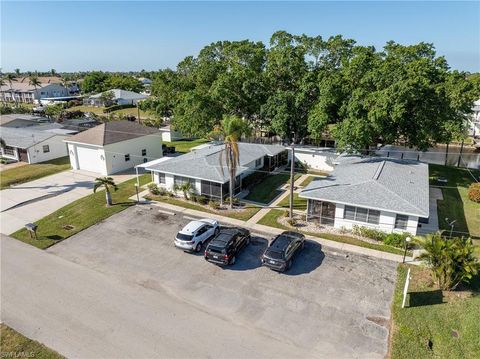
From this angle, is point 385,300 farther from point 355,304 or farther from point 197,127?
point 197,127

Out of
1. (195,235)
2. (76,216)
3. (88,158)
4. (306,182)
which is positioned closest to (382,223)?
(306,182)

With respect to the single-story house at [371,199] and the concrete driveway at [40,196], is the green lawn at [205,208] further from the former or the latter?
the concrete driveway at [40,196]

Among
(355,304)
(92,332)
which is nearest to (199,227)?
(92,332)

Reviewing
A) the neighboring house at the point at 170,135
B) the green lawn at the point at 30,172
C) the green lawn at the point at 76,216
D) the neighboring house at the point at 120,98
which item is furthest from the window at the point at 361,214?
the neighboring house at the point at 120,98

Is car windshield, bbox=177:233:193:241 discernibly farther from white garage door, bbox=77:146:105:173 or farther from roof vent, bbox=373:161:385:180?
white garage door, bbox=77:146:105:173

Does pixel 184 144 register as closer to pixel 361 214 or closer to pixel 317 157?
pixel 317 157

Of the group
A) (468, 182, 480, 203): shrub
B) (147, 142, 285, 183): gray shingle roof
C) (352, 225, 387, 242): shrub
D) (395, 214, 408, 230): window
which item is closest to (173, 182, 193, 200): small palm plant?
(147, 142, 285, 183): gray shingle roof

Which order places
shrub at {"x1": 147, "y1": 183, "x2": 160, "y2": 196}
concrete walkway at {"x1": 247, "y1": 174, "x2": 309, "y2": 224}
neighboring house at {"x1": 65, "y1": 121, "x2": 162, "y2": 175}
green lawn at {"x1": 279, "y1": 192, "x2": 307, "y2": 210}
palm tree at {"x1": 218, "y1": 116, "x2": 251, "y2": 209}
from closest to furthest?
palm tree at {"x1": 218, "y1": 116, "x2": 251, "y2": 209}, concrete walkway at {"x1": 247, "y1": 174, "x2": 309, "y2": 224}, green lawn at {"x1": 279, "y1": 192, "x2": 307, "y2": 210}, shrub at {"x1": 147, "y1": 183, "x2": 160, "y2": 196}, neighboring house at {"x1": 65, "y1": 121, "x2": 162, "y2": 175}
